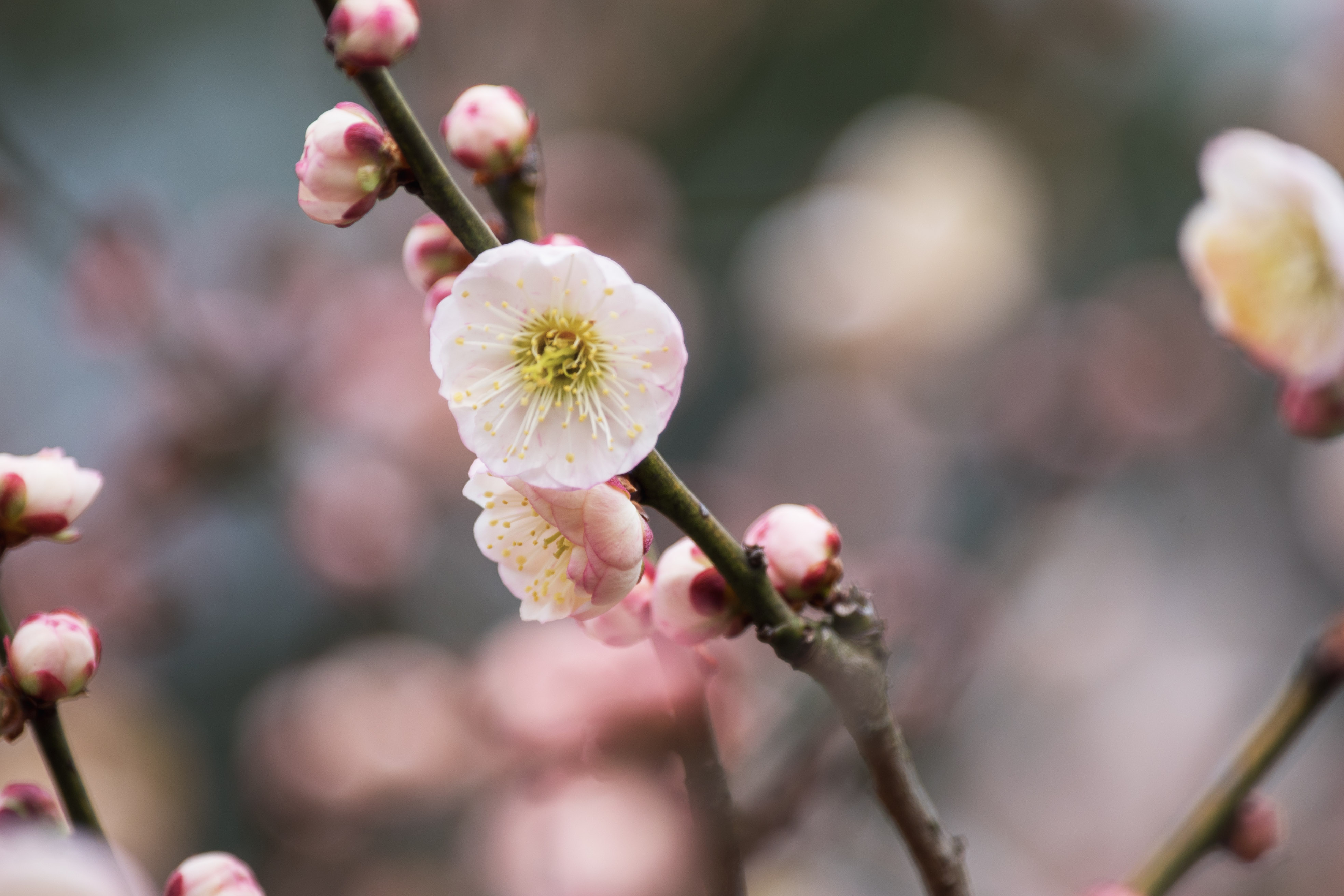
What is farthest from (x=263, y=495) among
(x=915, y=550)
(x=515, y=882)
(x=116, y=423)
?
(x=915, y=550)

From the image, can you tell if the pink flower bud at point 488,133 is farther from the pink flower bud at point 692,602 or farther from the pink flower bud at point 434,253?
the pink flower bud at point 692,602

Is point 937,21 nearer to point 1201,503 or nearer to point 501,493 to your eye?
point 1201,503

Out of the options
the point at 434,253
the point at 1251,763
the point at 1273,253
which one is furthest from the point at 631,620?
the point at 1273,253

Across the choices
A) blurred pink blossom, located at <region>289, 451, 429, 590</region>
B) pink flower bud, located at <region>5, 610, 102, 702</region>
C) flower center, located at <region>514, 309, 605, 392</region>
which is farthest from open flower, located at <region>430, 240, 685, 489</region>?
blurred pink blossom, located at <region>289, 451, 429, 590</region>

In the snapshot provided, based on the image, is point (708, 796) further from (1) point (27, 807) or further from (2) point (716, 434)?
(2) point (716, 434)

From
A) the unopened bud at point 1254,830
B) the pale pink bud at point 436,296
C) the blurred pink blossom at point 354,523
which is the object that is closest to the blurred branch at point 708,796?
the pale pink bud at point 436,296

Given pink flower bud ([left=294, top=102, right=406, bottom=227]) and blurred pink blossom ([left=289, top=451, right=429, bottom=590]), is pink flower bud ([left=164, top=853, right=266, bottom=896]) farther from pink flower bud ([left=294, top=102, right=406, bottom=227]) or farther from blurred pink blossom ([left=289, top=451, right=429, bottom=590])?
blurred pink blossom ([left=289, top=451, right=429, bottom=590])
